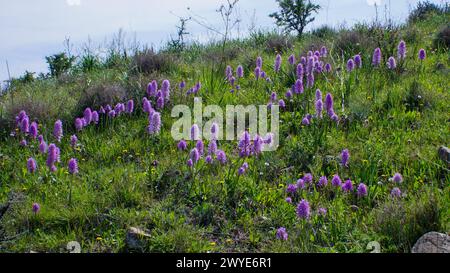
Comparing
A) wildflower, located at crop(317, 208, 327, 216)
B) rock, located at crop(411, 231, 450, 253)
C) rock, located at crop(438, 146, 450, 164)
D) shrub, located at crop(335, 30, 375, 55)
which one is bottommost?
rock, located at crop(411, 231, 450, 253)

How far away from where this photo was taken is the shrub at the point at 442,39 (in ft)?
25.6

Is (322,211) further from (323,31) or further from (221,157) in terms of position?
(323,31)

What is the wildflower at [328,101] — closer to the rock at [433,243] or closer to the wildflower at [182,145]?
the wildflower at [182,145]

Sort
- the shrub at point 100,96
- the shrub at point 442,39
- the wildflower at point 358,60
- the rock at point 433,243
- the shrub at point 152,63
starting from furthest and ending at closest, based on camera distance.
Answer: the shrub at point 152,63
the shrub at point 442,39
the shrub at point 100,96
the wildflower at point 358,60
the rock at point 433,243

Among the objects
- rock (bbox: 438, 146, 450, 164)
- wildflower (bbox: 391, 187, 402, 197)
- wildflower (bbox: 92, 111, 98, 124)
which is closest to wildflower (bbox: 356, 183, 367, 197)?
wildflower (bbox: 391, 187, 402, 197)

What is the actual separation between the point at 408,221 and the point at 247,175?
4.95ft

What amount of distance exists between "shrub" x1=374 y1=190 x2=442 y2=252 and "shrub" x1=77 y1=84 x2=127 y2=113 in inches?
153

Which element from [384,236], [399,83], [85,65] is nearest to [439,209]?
[384,236]

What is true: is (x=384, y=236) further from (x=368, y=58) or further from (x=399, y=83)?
(x=368, y=58)

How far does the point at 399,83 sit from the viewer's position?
20.2 ft

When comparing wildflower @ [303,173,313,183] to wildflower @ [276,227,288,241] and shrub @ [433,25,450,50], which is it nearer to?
wildflower @ [276,227,288,241]

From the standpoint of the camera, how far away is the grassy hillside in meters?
3.63

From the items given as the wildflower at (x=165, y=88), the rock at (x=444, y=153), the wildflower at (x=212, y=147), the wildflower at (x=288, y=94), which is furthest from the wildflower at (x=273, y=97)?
the rock at (x=444, y=153)

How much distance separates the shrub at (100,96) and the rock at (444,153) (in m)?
3.84
